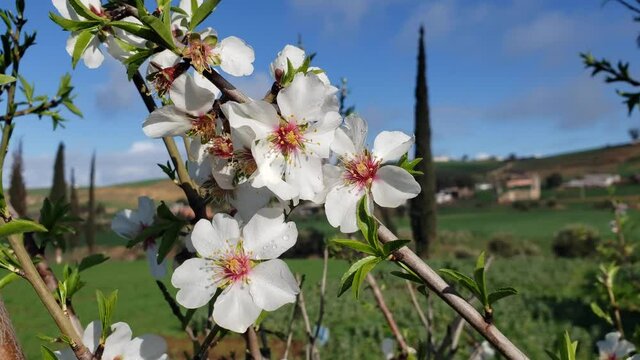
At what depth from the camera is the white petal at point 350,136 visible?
0.76m

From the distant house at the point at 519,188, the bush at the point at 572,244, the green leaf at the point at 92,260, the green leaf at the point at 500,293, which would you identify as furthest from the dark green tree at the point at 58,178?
the distant house at the point at 519,188

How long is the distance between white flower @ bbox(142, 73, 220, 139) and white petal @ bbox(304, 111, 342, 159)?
13cm

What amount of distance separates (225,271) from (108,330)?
0.73ft

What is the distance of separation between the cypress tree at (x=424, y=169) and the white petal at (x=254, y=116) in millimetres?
17830

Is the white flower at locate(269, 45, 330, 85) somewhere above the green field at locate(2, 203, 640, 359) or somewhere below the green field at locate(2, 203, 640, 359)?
above

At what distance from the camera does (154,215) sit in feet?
3.89

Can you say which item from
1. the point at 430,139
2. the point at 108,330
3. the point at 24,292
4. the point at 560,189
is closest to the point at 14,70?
the point at 108,330

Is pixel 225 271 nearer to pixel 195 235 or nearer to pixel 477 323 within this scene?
pixel 195 235

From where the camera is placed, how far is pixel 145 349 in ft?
2.84

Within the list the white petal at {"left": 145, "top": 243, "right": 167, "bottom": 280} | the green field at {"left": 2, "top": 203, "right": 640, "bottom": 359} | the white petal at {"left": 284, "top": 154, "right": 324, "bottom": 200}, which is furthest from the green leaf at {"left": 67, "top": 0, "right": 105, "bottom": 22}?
the green field at {"left": 2, "top": 203, "right": 640, "bottom": 359}

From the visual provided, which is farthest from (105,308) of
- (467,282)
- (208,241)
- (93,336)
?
(467,282)

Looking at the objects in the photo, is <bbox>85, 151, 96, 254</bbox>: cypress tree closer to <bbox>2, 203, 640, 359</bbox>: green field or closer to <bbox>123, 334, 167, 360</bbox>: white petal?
<bbox>2, 203, 640, 359</bbox>: green field

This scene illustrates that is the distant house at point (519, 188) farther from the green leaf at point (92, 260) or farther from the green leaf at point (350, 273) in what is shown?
the green leaf at point (350, 273)

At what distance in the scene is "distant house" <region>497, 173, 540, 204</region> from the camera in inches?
1506
